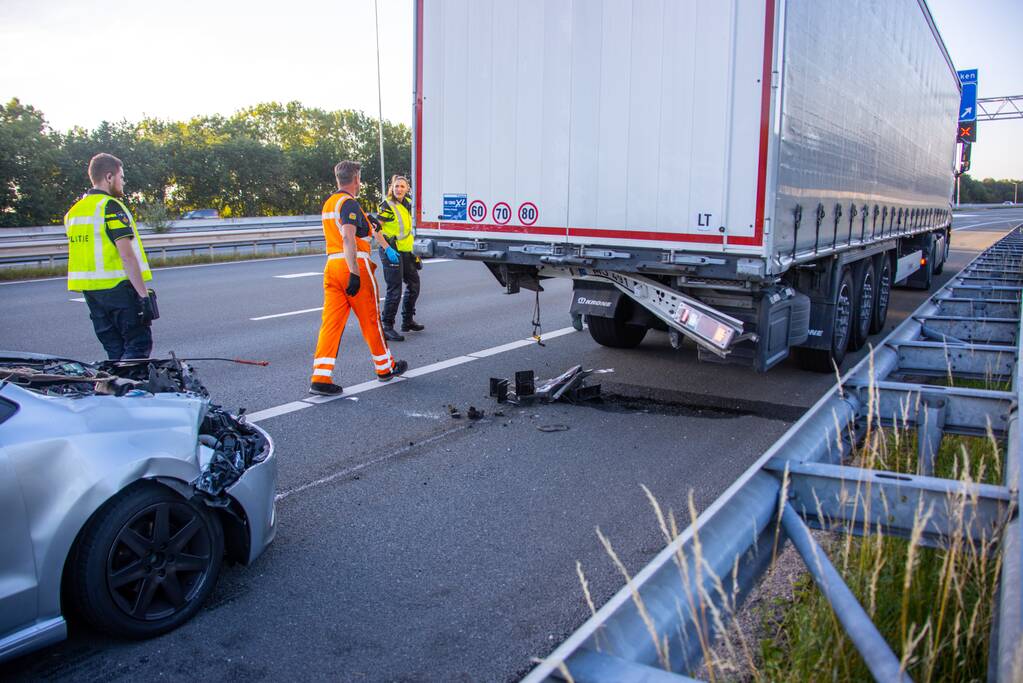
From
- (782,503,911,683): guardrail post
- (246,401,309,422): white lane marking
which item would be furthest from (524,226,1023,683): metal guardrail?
(246,401,309,422): white lane marking

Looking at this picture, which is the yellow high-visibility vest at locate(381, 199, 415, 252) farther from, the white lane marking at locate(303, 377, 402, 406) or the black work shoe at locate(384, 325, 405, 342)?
the white lane marking at locate(303, 377, 402, 406)

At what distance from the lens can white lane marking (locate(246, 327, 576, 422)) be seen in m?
7.01

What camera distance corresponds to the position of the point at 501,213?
24.8ft

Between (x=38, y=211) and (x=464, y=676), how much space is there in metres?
40.4

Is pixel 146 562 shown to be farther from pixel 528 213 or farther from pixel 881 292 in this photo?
pixel 881 292

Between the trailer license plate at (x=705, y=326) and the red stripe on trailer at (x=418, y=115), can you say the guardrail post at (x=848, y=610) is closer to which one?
the trailer license plate at (x=705, y=326)

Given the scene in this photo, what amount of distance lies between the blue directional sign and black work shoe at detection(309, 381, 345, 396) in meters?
24.6

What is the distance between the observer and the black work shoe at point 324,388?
7.51m

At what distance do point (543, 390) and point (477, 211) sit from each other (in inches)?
66.1

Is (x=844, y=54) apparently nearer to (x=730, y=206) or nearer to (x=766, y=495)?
(x=730, y=206)

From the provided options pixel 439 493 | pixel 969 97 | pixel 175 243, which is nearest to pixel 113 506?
pixel 439 493

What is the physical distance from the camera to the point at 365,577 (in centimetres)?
417

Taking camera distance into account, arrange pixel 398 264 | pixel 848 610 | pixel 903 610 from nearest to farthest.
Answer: pixel 848 610 < pixel 903 610 < pixel 398 264

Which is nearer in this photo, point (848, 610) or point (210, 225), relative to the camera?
point (848, 610)
